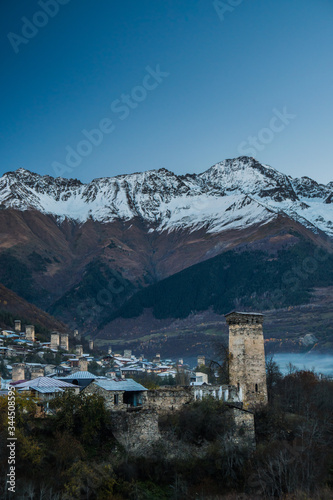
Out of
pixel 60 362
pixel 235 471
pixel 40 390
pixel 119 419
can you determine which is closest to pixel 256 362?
pixel 235 471

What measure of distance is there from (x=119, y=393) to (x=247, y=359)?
1056 centimetres

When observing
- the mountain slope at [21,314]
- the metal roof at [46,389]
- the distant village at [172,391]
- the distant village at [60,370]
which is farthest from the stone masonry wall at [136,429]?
the mountain slope at [21,314]

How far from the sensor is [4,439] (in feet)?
99.9

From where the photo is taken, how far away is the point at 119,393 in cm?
3850

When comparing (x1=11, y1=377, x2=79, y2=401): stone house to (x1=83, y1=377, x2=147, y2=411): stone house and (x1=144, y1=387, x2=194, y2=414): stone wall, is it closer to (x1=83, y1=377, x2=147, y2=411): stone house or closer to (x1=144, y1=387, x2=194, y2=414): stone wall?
(x1=83, y1=377, x2=147, y2=411): stone house

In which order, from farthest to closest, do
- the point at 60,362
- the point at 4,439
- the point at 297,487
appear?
the point at 60,362
the point at 297,487
the point at 4,439

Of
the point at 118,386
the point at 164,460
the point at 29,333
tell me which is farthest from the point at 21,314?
the point at 164,460

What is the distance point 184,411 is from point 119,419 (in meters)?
4.89

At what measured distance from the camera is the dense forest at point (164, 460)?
30.6 m

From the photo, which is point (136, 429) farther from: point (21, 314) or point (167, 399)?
point (21, 314)

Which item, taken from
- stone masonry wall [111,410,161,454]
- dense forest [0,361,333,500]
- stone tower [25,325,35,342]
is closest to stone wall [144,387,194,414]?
dense forest [0,361,333,500]

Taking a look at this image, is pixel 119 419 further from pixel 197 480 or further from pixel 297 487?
pixel 297 487

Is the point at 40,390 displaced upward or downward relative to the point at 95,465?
upward

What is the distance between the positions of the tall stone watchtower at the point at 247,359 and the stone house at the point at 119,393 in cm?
774
